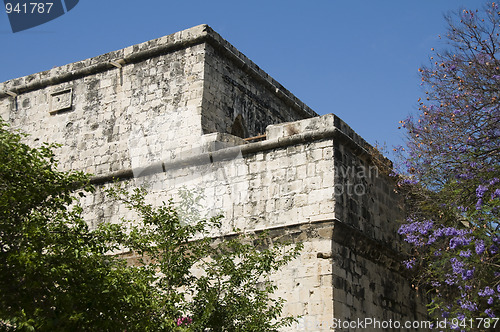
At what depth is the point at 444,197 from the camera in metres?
9.70

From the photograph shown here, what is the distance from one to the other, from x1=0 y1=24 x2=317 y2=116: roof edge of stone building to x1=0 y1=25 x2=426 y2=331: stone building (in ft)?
0.08

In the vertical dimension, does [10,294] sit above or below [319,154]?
below

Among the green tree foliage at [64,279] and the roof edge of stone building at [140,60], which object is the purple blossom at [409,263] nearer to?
the green tree foliage at [64,279]

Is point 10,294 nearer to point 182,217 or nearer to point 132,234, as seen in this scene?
point 132,234

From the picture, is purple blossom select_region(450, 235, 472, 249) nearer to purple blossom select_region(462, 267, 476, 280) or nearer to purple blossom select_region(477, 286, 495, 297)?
purple blossom select_region(462, 267, 476, 280)

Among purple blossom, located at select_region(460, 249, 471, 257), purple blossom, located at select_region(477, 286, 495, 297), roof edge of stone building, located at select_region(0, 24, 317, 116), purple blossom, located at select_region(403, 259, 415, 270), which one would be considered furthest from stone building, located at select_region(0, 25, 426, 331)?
purple blossom, located at select_region(477, 286, 495, 297)

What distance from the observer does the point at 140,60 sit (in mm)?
11727

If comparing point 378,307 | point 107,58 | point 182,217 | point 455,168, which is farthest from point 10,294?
point 107,58

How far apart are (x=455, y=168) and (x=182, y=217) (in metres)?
3.75

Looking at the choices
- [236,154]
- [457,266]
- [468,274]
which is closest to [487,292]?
[468,274]

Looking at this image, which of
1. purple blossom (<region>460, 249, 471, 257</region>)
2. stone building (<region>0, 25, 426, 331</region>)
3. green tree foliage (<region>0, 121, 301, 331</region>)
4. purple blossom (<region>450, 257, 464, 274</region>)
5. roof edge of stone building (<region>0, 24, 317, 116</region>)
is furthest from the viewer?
roof edge of stone building (<region>0, 24, 317, 116</region>)

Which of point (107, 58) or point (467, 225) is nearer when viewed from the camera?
point (467, 225)

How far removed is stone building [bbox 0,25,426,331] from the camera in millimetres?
8680

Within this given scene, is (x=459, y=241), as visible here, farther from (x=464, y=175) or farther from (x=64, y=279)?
(x=64, y=279)
